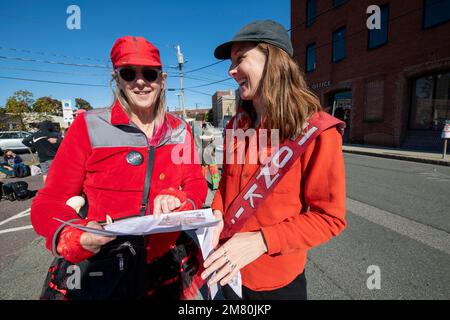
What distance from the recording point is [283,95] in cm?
117

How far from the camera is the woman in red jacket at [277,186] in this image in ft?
3.21

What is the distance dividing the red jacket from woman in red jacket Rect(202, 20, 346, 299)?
418 mm

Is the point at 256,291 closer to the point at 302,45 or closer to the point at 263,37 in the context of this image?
the point at 263,37

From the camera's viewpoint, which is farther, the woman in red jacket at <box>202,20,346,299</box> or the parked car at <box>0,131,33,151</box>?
the parked car at <box>0,131,33,151</box>

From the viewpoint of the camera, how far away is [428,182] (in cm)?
595

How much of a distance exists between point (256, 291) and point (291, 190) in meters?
0.63

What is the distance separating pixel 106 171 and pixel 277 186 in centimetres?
101

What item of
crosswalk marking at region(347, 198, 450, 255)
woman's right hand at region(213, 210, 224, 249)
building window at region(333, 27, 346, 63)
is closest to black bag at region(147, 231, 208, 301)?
woman's right hand at region(213, 210, 224, 249)

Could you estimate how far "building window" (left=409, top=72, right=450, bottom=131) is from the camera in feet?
36.0

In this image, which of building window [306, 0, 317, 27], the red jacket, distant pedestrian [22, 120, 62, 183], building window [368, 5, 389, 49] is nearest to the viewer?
the red jacket

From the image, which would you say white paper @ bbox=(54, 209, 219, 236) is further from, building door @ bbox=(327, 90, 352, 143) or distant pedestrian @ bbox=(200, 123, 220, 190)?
building door @ bbox=(327, 90, 352, 143)

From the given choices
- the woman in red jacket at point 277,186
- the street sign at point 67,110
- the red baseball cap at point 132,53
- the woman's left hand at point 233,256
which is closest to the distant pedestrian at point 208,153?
the red baseball cap at point 132,53

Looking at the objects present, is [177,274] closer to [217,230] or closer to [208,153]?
[217,230]

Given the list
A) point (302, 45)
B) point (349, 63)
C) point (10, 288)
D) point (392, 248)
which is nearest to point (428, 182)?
point (392, 248)
